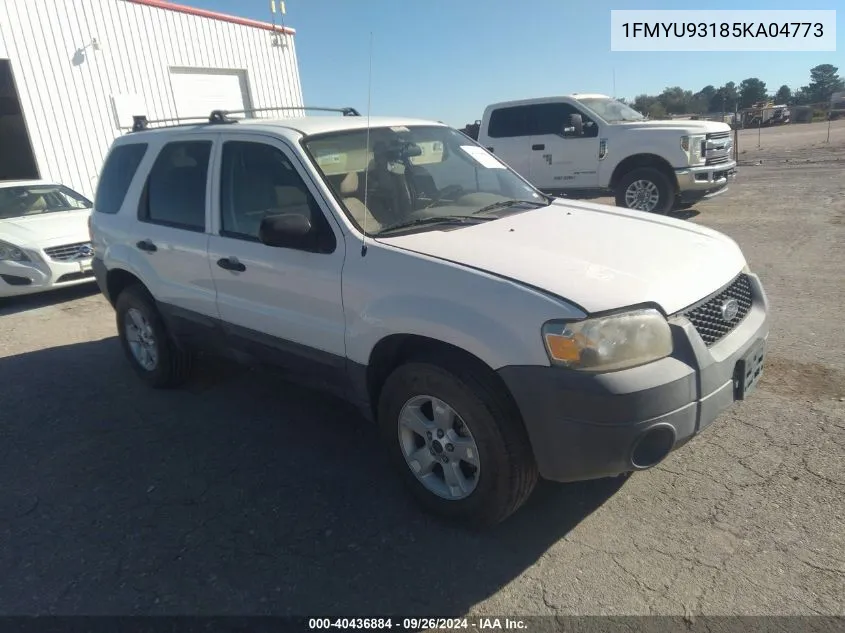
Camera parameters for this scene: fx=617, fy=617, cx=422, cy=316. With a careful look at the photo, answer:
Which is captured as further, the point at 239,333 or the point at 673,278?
the point at 239,333

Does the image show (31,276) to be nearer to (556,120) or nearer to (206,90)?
(556,120)

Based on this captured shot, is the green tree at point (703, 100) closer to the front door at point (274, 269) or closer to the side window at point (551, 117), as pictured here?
the side window at point (551, 117)

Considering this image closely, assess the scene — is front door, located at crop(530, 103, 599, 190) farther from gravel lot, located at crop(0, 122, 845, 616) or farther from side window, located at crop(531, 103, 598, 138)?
gravel lot, located at crop(0, 122, 845, 616)

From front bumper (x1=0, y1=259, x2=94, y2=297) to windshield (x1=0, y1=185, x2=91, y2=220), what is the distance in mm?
1273

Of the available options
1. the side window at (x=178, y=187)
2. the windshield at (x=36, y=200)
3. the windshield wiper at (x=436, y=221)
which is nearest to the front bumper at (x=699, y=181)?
the windshield wiper at (x=436, y=221)

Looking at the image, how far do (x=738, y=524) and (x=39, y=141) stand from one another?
1356cm

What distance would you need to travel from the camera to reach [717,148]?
1009 cm

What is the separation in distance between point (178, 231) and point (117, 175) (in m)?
1.23

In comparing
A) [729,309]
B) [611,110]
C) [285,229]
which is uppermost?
[611,110]

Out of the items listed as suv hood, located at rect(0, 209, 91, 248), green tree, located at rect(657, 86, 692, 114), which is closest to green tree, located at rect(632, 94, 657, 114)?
green tree, located at rect(657, 86, 692, 114)

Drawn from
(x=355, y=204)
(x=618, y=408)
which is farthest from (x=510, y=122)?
(x=618, y=408)

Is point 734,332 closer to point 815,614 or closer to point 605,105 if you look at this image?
point 815,614

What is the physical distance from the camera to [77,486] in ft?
11.7

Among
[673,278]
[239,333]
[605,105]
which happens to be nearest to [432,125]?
[239,333]
